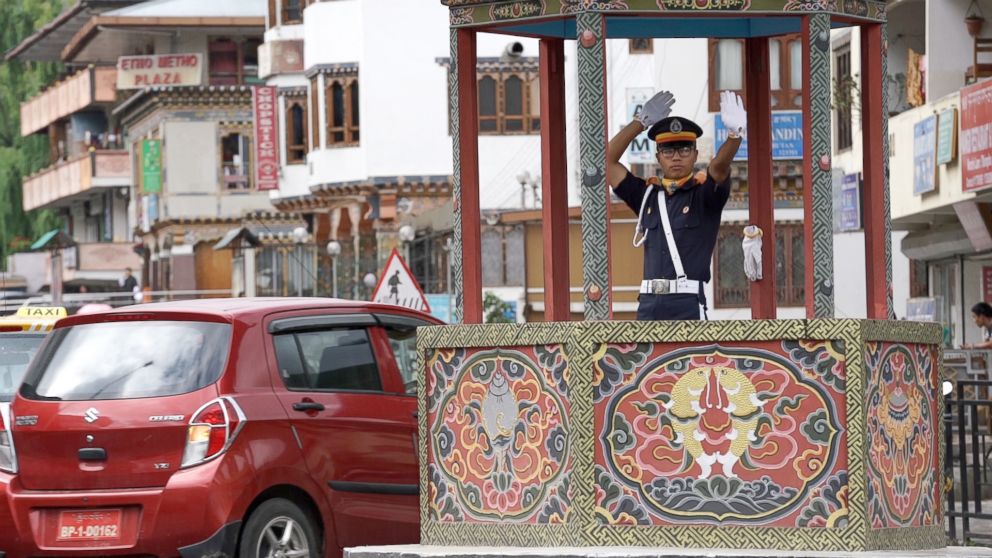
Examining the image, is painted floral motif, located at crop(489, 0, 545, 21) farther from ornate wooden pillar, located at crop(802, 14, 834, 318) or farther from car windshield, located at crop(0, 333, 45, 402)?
car windshield, located at crop(0, 333, 45, 402)

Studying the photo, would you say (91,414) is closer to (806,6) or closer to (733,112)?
(733,112)

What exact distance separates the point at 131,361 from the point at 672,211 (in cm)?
289

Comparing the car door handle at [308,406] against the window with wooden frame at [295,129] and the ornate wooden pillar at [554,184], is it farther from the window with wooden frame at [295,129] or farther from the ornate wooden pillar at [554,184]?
the window with wooden frame at [295,129]

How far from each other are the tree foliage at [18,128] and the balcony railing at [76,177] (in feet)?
2.85

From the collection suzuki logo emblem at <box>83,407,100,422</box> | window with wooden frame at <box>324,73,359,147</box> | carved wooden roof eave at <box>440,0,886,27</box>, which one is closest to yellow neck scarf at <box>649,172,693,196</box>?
carved wooden roof eave at <box>440,0,886,27</box>

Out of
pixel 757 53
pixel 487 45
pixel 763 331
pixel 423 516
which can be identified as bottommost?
pixel 423 516

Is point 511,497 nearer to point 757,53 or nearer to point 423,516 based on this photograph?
point 423,516

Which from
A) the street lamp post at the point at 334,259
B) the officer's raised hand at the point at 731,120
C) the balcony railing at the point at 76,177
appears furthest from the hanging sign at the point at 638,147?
the balcony railing at the point at 76,177

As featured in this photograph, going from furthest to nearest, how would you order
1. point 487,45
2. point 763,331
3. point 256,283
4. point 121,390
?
point 256,283
point 487,45
point 121,390
point 763,331


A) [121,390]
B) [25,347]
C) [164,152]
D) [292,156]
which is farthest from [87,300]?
[121,390]

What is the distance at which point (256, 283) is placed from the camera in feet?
200

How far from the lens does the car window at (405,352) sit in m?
12.4

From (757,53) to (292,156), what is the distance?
45943mm

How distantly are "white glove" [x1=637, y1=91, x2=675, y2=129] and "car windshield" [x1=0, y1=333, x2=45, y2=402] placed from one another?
5902mm
